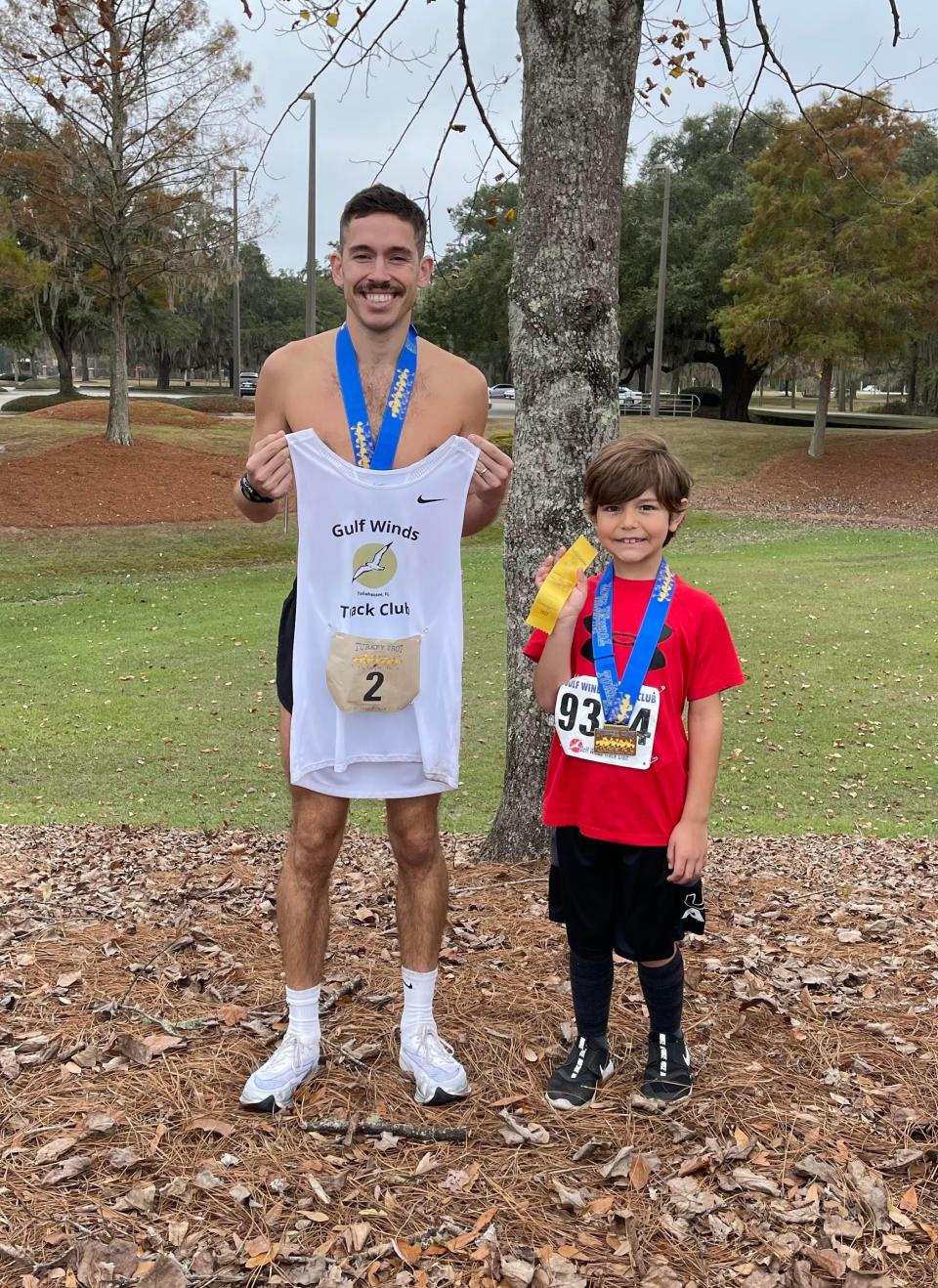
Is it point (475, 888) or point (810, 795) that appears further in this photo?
point (810, 795)

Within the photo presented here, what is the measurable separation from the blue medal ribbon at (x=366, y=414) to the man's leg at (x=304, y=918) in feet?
2.51

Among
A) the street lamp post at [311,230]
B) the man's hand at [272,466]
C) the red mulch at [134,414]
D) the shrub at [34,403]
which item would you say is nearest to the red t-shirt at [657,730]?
the man's hand at [272,466]

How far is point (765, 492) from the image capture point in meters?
26.2

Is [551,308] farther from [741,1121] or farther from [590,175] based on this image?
[741,1121]

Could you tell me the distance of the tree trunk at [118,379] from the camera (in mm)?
25312

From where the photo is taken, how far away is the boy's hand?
273 cm

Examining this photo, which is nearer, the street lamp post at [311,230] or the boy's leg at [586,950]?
the boy's leg at [586,950]

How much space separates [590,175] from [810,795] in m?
5.04

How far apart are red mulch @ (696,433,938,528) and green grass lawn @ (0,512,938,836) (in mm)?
6231

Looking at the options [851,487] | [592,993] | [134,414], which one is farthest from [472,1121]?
[134,414]

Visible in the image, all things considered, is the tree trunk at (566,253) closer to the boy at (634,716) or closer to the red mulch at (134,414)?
the boy at (634,716)

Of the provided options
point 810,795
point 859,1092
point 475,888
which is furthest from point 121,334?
point 859,1092

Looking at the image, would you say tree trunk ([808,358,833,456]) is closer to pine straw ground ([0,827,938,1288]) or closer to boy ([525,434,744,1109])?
pine straw ground ([0,827,938,1288])

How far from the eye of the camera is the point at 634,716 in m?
2.76
